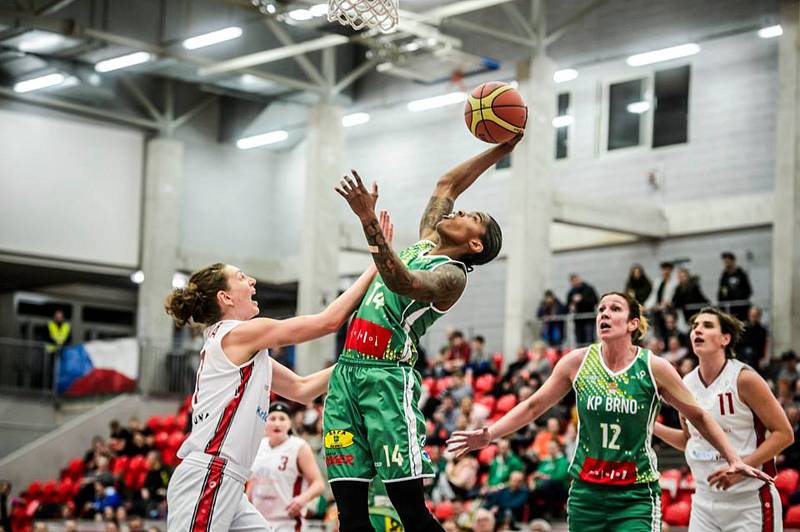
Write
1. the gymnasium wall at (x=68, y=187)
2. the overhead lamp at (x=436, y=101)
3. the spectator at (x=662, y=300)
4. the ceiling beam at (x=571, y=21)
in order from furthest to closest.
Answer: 1. the gymnasium wall at (x=68, y=187)
2. the overhead lamp at (x=436, y=101)
3. the ceiling beam at (x=571, y=21)
4. the spectator at (x=662, y=300)

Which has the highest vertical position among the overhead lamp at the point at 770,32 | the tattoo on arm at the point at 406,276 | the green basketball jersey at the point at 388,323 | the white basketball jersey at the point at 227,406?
the overhead lamp at the point at 770,32

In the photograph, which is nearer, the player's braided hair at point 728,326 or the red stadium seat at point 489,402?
the player's braided hair at point 728,326

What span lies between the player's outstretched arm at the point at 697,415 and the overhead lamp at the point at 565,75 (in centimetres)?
1935

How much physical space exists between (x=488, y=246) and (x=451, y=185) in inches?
30.4

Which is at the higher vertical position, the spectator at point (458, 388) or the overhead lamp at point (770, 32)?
the overhead lamp at point (770, 32)

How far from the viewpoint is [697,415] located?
24.3 ft

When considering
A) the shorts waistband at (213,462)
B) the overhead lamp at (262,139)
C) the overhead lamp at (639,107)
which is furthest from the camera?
the overhead lamp at (262,139)

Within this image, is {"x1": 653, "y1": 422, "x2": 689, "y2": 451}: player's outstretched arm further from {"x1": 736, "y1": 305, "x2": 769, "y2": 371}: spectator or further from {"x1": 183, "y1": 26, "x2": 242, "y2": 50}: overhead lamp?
{"x1": 183, "y1": 26, "x2": 242, "y2": 50}: overhead lamp

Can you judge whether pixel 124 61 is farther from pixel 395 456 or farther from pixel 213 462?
pixel 395 456

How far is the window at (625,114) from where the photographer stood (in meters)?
26.2

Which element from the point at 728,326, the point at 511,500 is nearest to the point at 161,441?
the point at 511,500

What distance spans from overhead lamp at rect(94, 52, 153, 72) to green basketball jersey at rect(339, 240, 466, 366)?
20345mm

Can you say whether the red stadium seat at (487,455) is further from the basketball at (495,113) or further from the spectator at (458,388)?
the basketball at (495,113)

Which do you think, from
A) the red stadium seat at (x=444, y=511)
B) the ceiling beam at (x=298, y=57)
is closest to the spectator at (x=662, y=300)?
the red stadium seat at (x=444, y=511)
